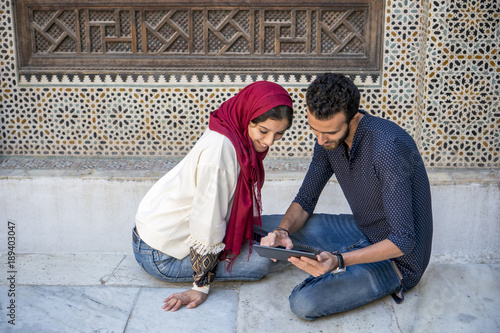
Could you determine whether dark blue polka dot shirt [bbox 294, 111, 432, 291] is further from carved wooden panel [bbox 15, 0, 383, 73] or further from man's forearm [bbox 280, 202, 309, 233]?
carved wooden panel [bbox 15, 0, 383, 73]

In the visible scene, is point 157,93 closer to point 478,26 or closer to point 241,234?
point 241,234

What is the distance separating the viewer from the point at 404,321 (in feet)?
7.52

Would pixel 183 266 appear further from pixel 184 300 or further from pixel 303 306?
pixel 303 306

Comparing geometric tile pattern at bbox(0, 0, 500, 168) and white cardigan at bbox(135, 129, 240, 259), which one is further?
geometric tile pattern at bbox(0, 0, 500, 168)

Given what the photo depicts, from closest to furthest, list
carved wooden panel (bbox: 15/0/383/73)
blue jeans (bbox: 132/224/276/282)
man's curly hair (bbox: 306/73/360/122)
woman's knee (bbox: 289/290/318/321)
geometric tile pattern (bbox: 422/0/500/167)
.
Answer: man's curly hair (bbox: 306/73/360/122), woman's knee (bbox: 289/290/318/321), blue jeans (bbox: 132/224/276/282), geometric tile pattern (bbox: 422/0/500/167), carved wooden panel (bbox: 15/0/383/73)

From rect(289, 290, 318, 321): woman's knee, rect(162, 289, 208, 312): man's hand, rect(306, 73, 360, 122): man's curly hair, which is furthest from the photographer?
rect(162, 289, 208, 312): man's hand

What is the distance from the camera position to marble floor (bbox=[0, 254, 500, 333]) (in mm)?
2270

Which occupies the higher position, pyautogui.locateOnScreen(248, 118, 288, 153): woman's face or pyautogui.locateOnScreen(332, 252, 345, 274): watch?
pyautogui.locateOnScreen(248, 118, 288, 153): woman's face

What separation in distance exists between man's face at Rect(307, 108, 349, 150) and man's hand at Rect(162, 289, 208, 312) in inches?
34.7

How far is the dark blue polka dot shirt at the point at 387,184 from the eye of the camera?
206cm

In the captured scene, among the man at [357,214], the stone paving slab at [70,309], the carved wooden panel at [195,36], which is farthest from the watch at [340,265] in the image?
the carved wooden panel at [195,36]

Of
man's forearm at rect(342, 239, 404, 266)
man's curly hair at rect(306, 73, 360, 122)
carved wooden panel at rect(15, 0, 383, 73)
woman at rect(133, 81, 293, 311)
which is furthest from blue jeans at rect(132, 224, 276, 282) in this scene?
carved wooden panel at rect(15, 0, 383, 73)

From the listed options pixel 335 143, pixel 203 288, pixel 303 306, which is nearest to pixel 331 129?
pixel 335 143

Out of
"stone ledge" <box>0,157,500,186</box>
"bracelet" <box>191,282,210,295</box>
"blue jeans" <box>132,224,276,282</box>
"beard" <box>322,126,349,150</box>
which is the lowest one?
"bracelet" <box>191,282,210,295</box>
